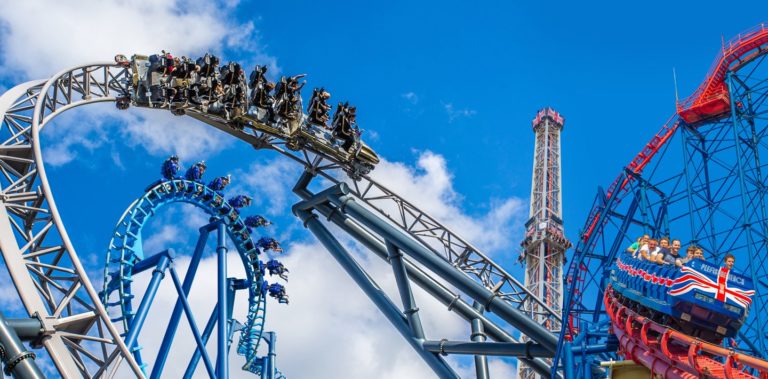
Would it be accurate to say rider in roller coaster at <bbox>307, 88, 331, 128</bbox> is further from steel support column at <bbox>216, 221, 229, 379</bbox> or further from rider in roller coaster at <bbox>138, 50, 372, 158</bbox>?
steel support column at <bbox>216, 221, 229, 379</bbox>

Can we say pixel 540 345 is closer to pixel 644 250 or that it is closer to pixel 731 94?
pixel 644 250

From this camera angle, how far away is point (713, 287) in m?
11.5

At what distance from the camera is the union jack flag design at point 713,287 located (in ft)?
37.7

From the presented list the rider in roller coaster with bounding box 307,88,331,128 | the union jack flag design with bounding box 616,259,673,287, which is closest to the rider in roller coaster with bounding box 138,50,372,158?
the rider in roller coaster with bounding box 307,88,331,128

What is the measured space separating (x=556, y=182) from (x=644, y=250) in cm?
2758

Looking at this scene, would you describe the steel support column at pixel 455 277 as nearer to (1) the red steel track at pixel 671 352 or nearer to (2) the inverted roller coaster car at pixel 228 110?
(2) the inverted roller coaster car at pixel 228 110

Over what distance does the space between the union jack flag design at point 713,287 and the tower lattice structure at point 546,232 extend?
22.7 m

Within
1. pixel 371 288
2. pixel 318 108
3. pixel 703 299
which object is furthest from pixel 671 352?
pixel 318 108

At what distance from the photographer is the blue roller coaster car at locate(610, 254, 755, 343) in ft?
37.7

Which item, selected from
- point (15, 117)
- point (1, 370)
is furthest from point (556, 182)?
point (1, 370)

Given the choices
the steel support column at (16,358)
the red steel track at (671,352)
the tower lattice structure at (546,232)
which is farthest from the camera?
the tower lattice structure at (546,232)

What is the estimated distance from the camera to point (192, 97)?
14.5m

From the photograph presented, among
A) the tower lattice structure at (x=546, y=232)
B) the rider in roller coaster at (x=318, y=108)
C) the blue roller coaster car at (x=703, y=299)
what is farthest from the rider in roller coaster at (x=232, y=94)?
the tower lattice structure at (x=546, y=232)

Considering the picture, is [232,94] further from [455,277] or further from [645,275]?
[645,275]
